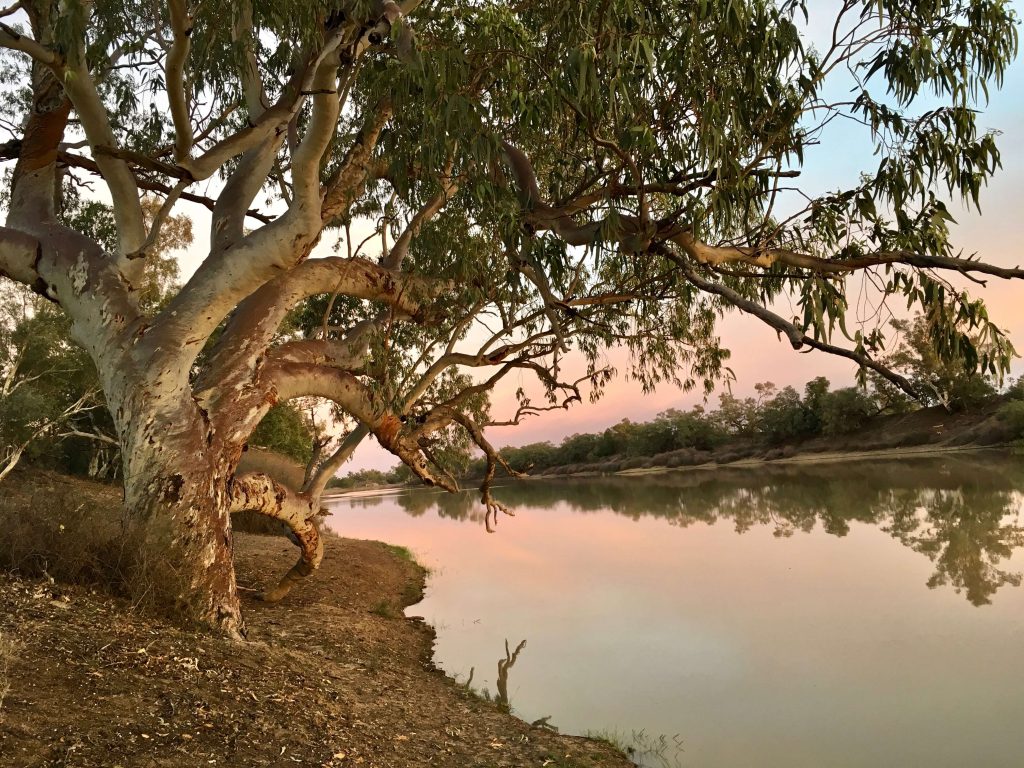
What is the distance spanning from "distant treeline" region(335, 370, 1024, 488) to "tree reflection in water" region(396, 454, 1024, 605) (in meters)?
4.25

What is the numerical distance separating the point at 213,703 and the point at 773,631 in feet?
14.0

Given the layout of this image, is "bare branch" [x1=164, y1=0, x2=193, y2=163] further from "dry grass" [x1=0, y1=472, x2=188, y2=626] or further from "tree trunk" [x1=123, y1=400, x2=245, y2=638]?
"dry grass" [x1=0, y1=472, x2=188, y2=626]

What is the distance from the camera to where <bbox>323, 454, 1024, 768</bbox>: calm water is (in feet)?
11.8

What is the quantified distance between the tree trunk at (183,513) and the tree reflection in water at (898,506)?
18.4 ft

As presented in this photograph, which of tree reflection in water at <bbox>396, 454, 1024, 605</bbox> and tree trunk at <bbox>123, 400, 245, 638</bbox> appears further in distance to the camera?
tree reflection in water at <bbox>396, 454, 1024, 605</bbox>

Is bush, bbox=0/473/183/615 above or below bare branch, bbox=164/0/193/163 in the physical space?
below

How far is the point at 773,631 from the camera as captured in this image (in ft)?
17.7

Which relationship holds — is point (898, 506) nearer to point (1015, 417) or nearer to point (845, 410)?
point (1015, 417)

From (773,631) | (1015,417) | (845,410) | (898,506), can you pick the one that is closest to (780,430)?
(845,410)

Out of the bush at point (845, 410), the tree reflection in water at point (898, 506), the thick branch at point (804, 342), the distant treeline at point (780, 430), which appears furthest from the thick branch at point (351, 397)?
the bush at point (845, 410)

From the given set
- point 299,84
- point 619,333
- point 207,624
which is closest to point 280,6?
point 299,84

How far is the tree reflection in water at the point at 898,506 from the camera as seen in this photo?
7.07 metres

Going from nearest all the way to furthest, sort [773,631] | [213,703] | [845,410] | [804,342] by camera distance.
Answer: [213,703], [804,342], [773,631], [845,410]

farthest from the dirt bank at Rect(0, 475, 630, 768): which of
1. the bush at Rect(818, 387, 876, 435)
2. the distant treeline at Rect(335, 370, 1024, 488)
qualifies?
the bush at Rect(818, 387, 876, 435)
